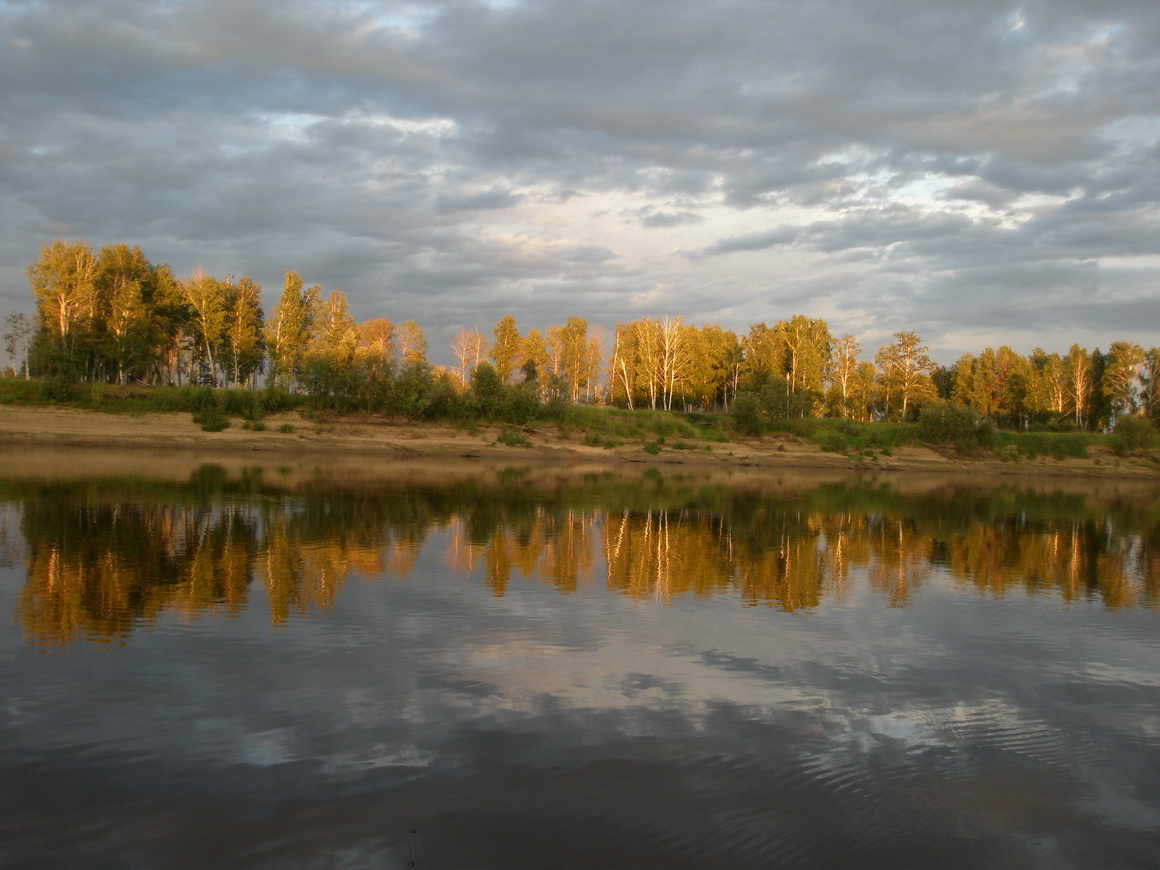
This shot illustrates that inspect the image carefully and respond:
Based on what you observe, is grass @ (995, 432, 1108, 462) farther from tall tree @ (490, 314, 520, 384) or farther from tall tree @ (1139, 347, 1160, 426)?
tall tree @ (490, 314, 520, 384)

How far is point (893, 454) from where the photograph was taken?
62.8 meters

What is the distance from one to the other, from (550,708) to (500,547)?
370 inches

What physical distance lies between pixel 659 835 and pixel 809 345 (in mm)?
84065

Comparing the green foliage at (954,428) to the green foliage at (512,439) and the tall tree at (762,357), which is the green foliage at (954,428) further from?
the green foliage at (512,439)

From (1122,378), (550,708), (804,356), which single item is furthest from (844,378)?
(550,708)

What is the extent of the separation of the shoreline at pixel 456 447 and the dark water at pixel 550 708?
96.9 feet

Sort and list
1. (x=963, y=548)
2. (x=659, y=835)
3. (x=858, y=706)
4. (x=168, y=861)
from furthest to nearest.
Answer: (x=963, y=548) < (x=858, y=706) < (x=659, y=835) < (x=168, y=861)

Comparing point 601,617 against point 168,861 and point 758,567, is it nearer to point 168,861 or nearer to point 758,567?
point 758,567

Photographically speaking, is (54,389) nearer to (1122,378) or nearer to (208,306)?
(208,306)

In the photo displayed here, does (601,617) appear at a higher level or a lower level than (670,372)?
lower

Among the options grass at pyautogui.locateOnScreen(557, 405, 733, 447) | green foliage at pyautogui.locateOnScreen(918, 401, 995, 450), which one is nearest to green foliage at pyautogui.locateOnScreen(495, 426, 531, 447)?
grass at pyautogui.locateOnScreen(557, 405, 733, 447)

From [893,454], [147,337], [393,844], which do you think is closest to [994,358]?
[893,454]

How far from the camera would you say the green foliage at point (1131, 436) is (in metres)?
67.6

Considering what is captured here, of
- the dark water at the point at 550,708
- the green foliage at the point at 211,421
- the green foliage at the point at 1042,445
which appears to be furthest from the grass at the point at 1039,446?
the green foliage at the point at 211,421
